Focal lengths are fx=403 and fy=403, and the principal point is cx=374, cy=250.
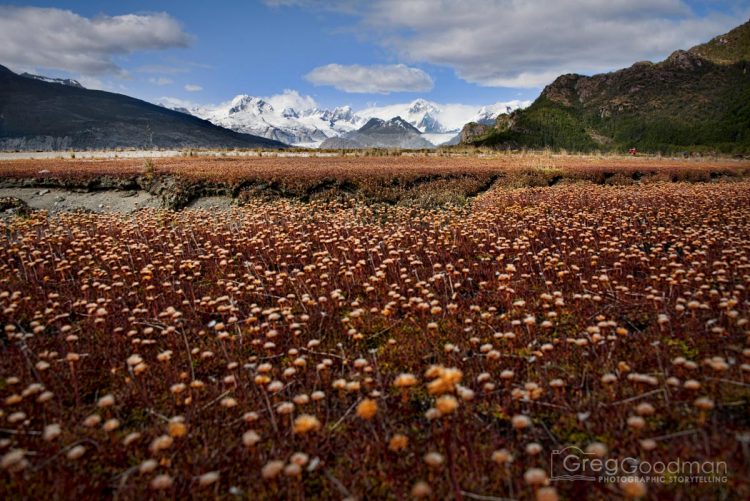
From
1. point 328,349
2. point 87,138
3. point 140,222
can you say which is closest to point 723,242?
point 328,349

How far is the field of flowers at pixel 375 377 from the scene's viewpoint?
3344 mm

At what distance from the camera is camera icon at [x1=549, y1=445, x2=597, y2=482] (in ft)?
10.8

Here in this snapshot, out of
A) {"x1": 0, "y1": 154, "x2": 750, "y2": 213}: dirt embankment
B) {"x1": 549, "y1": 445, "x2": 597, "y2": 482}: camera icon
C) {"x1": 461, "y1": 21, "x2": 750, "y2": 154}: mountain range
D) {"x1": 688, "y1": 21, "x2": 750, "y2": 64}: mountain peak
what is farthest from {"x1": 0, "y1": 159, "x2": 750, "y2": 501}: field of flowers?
{"x1": 688, "y1": 21, "x2": 750, "y2": 64}: mountain peak

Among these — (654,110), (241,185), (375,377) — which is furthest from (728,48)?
(375,377)

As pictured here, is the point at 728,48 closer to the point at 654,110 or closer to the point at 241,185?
the point at 654,110

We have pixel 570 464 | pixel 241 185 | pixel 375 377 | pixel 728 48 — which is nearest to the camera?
pixel 570 464

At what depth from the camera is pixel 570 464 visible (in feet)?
11.3

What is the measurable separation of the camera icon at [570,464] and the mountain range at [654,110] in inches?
4525

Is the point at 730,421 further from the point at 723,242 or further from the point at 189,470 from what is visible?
the point at 723,242

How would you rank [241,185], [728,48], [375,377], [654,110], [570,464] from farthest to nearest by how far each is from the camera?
[728,48]
[654,110]
[241,185]
[375,377]
[570,464]

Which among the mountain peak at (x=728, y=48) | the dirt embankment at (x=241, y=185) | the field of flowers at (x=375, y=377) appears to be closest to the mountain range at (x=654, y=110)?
the mountain peak at (x=728, y=48)

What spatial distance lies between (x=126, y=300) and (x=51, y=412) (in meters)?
3.09

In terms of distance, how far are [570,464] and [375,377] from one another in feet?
7.37

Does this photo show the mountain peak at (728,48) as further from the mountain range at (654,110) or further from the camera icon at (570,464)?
the camera icon at (570,464)
